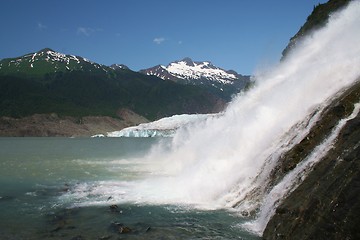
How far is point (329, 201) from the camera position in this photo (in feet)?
43.3

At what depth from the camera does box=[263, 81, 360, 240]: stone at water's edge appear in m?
12.2

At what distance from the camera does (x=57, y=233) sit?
18.9 meters

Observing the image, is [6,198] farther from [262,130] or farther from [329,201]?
[329,201]

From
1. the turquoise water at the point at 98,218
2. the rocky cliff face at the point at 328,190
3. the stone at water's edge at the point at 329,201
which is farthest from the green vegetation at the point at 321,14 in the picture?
the stone at water's edge at the point at 329,201

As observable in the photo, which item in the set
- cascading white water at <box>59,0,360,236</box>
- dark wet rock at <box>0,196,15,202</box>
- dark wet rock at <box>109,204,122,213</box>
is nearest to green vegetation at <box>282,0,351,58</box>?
cascading white water at <box>59,0,360,236</box>

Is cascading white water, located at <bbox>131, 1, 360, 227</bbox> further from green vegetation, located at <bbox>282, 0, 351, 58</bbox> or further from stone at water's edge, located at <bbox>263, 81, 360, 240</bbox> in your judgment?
green vegetation, located at <bbox>282, 0, 351, 58</bbox>

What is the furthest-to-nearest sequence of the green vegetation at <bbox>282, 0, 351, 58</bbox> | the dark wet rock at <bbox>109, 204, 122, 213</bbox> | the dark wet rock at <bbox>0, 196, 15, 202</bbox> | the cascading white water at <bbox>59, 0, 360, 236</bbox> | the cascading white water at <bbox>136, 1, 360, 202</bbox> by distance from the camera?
1. the green vegetation at <bbox>282, 0, 351, 58</bbox>
2. the dark wet rock at <bbox>0, 196, 15, 202</bbox>
3. the cascading white water at <bbox>136, 1, 360, 202</bbox>
4. the cascading white water at <bbox>59, 0, 360, 236</bbox>
5. the dark wet rock at <bbox>109, 204, 122, 213</bbox>

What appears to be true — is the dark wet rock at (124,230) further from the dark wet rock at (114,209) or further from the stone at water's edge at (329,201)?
the stone at water's edge at (329,201)

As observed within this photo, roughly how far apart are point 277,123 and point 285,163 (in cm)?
785

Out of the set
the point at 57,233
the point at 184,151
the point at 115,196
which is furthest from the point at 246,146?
the point at 184,151

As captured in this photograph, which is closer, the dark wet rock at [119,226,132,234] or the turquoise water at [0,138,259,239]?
the turquoise water at [0,138,259,239]

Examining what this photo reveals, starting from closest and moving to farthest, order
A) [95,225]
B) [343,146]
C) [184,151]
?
1. [343,146]
2. [95,225]
3. [184,151]

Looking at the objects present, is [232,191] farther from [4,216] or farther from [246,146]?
[4,216]

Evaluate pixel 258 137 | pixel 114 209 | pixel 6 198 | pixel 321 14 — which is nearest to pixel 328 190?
pixel 114 209
